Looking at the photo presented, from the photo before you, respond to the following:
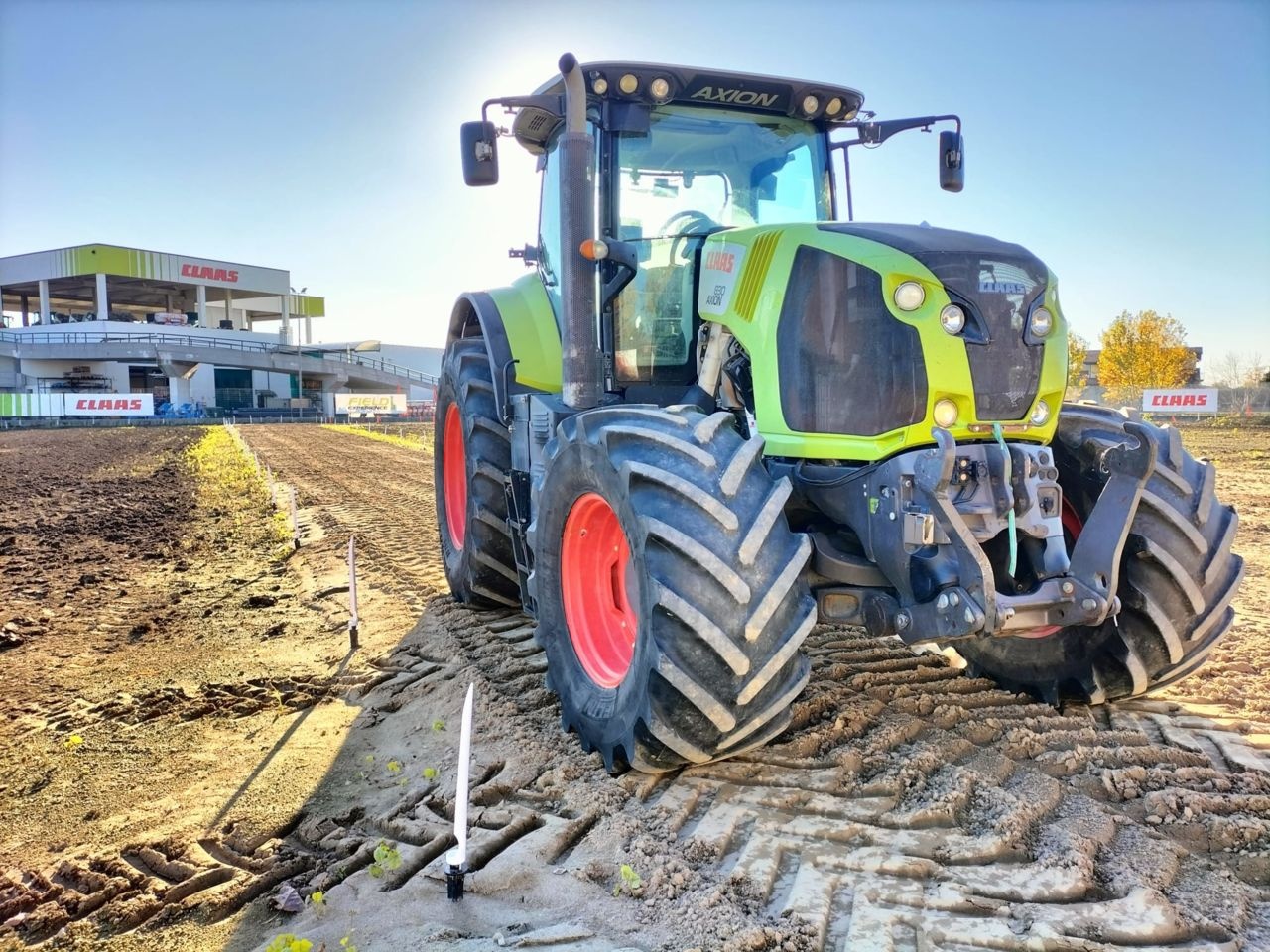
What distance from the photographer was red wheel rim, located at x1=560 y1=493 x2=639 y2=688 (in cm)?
390

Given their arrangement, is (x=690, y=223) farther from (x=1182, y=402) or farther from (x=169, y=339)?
(x=169, y=339)

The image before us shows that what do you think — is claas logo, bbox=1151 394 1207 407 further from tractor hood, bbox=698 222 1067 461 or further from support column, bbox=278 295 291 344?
support column, bbox=278 295 291 344

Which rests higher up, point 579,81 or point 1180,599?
point 579,81

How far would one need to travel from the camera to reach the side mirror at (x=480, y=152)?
4.36m

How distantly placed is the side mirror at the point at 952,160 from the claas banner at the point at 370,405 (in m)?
45.7

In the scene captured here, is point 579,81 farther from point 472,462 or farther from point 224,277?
point 224,277

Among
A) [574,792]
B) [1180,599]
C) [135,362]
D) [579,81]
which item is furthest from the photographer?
[135,362]

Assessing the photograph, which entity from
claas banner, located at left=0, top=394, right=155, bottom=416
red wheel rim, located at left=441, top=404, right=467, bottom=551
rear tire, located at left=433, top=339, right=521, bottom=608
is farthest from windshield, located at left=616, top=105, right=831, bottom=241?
claas banner, located at left=0, top=394, right=155, bottom=416

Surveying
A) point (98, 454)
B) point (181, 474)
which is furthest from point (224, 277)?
point (181, 474)

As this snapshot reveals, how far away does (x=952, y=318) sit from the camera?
3.34 meters

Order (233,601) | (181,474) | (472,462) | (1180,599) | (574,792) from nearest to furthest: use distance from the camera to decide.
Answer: (574,792) < (1180,599) < (472,462) < (233,601) < (181,474)

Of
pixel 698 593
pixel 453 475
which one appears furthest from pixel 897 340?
pixel 453 475

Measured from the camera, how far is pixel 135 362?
55.2m

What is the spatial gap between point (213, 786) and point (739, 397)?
267cm
